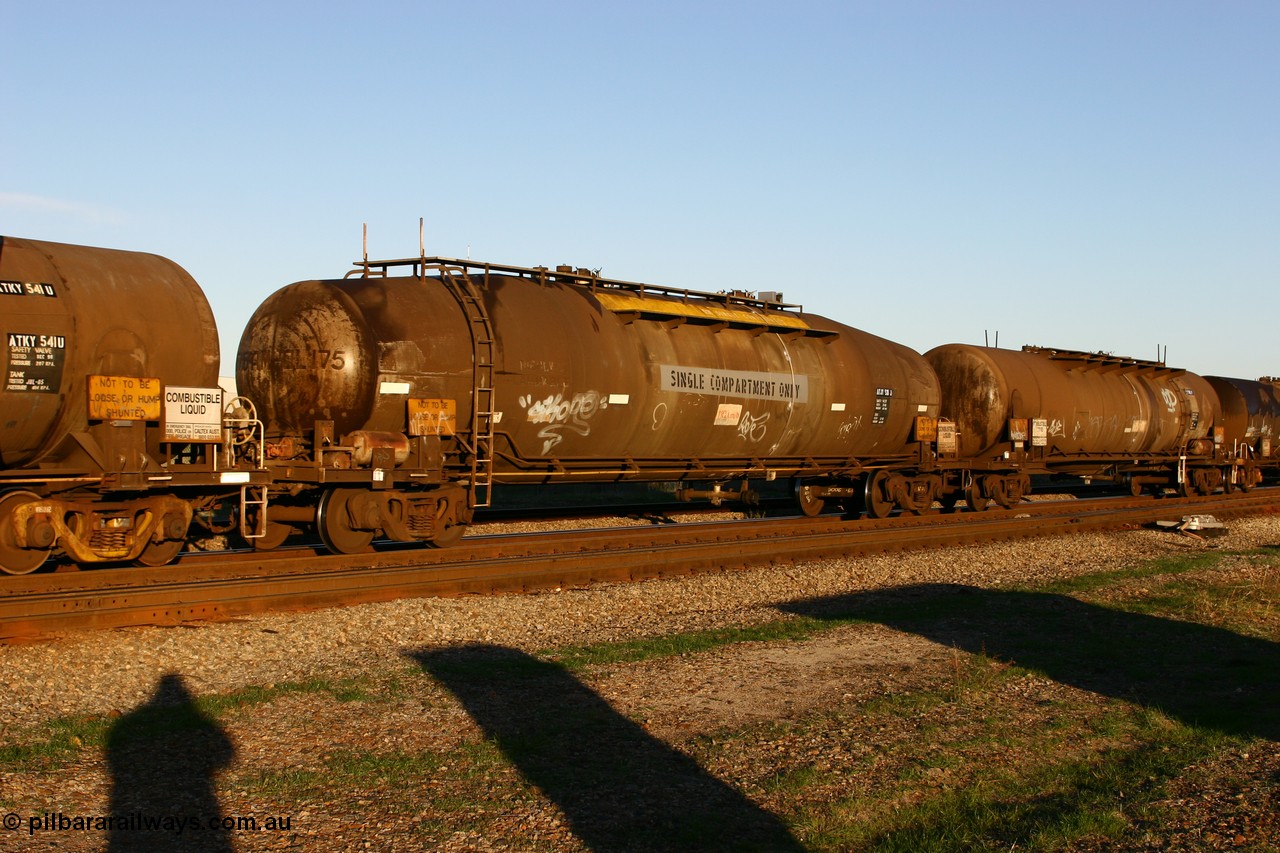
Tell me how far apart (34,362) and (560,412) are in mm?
7539

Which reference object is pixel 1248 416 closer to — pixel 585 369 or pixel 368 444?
pixel 585 369

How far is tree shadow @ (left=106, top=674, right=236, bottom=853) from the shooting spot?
5.59 meters

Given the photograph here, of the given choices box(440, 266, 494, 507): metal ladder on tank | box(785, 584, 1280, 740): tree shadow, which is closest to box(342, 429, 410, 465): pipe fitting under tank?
box(440, 266, 494, 507): metal ladder on tank

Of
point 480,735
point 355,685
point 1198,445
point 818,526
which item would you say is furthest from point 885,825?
point 1198,445

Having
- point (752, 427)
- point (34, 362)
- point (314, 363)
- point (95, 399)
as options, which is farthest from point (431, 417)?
point (752, 427)

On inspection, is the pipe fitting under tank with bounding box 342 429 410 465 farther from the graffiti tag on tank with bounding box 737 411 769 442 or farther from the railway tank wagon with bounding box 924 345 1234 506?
the railway tank wagon with bounding box 924 345 1234 506

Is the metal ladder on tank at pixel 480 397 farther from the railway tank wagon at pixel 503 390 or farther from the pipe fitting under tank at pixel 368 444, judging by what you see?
the pipe fitting under tank at pixel 368 444

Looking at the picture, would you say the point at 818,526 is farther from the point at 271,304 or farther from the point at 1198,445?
the point at 1198,445

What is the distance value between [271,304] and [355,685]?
8.34m

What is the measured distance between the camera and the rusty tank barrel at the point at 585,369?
14977mm

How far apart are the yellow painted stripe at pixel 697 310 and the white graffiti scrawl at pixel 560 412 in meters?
1.88

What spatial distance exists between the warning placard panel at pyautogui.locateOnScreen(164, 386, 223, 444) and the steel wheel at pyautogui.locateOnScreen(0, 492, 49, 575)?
168 cm

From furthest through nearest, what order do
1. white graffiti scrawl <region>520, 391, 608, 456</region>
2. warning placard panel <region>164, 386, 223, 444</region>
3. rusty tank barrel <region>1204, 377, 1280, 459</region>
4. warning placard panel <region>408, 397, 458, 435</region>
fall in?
rusty tank barrel <region>1204, 377, 1280, 459</region>
white graffiti scrawl <region>520, 391, 608, 456</region>
warning placard panel <region>408, 397, 458, 435</region>
warning placard panel <region>164, 386, 223, 444</region>

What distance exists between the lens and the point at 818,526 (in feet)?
66.9
